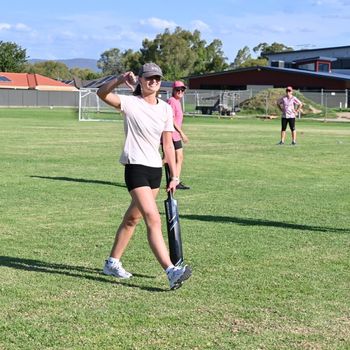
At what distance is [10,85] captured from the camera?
93875mm

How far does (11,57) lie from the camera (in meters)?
114

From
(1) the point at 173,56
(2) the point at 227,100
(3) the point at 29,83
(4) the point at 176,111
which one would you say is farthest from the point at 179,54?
(4) the point at 176,111

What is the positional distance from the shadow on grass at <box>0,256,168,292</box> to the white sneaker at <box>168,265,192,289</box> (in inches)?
9.1

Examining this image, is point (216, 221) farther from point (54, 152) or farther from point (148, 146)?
point (54, 152)

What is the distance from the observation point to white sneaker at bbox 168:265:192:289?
6449 mm

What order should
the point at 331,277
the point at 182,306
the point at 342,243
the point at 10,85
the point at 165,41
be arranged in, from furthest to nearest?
the point at 165,41 → the point at 10,85 → the point at 342,243 → the point at 331,277 → the point at 182,306

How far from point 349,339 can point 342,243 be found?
3530 mm

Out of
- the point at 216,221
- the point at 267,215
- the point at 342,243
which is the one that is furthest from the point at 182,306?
the point at 267,215

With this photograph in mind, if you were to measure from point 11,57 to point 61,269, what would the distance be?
11153 cm

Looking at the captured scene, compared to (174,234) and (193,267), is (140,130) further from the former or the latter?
(193,267)

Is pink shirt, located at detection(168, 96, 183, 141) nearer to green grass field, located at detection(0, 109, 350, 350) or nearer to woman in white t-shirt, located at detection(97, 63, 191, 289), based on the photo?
green grass field, located at detection(0, 109, 350, 350)

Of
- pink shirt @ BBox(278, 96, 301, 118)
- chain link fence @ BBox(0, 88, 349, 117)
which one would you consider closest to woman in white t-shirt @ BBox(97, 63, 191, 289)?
pink shirt @ BBox(278, 96, 301, 118)

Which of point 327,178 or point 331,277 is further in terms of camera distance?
point 327,178

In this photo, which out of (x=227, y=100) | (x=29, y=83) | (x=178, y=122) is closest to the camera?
(x=178, y=122)
